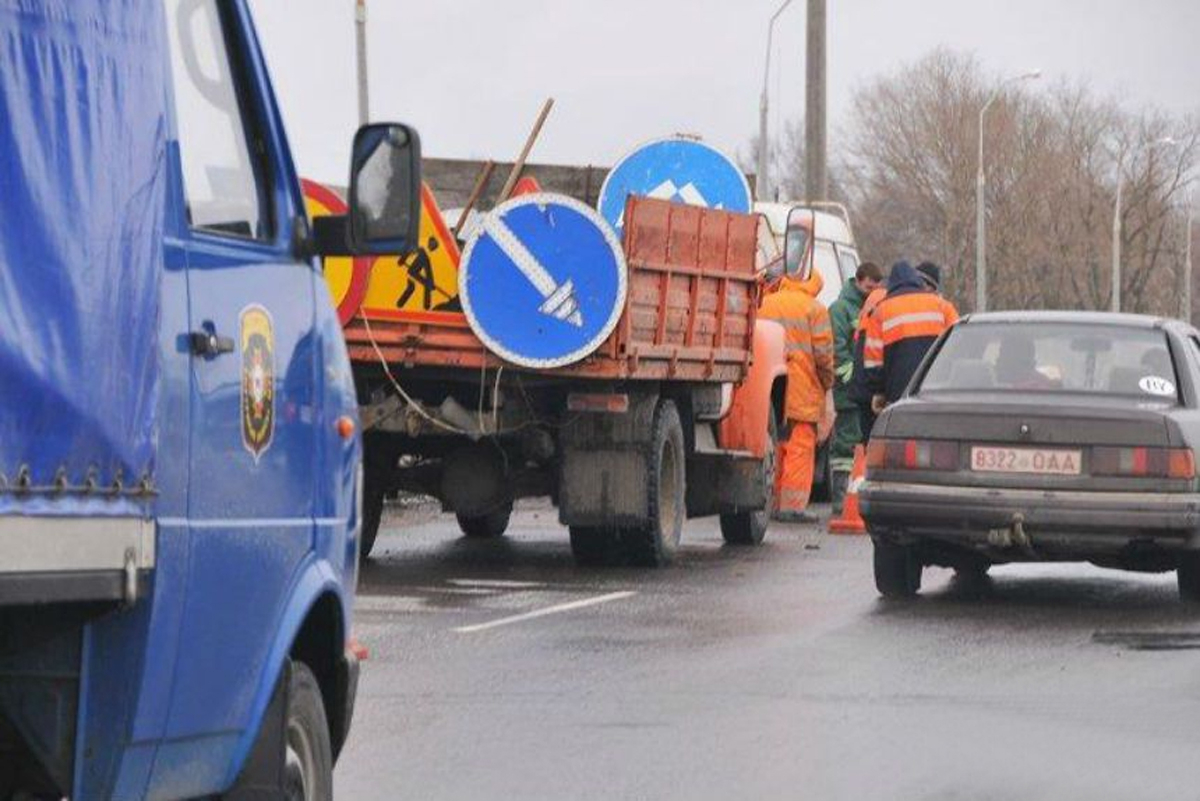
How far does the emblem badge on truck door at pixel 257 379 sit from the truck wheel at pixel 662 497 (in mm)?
9824

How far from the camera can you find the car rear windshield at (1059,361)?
13914 millimetres

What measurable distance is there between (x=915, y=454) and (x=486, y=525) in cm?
542

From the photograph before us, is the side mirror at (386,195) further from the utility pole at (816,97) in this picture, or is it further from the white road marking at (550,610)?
the utility pole at (816,97)

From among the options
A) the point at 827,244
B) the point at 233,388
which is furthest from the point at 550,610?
the point at 827,244

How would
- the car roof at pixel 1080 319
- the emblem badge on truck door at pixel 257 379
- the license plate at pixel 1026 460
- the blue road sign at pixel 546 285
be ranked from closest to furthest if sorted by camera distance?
the emblem badge on truck door at pixel 257 379 → the license plate at pixel 1026 460 → the car roof at pixel 1080 319 → the blue road sign at pixel 546 285

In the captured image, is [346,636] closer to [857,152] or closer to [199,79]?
[199,79]

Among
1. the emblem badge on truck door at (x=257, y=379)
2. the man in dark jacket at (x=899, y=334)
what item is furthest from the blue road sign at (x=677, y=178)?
the emblem badge on truck door at (x=257, y=379)

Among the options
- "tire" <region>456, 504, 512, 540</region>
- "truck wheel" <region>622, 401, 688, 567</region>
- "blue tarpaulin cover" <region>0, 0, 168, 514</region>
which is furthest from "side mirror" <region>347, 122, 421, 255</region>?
"tire" <region>456, 504, 512, 540</region>

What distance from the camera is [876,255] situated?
107 meters

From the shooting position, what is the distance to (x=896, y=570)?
563 inches

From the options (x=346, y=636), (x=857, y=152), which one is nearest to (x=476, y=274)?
(x=346, y=636)

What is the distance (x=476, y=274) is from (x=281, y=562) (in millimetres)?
9018

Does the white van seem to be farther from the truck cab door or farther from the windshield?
the truck cab door

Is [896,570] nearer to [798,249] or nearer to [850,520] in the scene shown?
[850,520]
